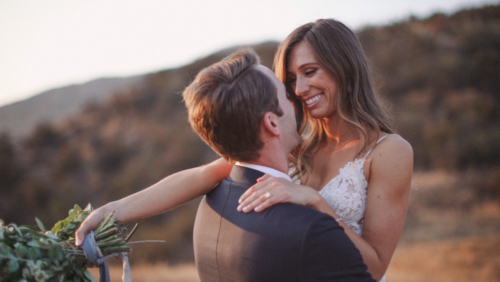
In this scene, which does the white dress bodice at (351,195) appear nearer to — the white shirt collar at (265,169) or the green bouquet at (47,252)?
the white shirt collar at (265,169)

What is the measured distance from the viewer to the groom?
1677 millimetres

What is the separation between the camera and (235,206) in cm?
197

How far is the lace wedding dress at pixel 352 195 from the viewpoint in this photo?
9.12ft

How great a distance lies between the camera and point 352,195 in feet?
9.16

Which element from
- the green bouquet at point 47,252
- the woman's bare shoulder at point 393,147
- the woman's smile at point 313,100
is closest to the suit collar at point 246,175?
the green bouquet at point 47,252

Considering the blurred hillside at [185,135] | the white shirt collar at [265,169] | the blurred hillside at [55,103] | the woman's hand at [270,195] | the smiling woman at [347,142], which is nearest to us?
the woman's hand at [270,195]

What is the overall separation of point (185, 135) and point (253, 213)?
58.9ft

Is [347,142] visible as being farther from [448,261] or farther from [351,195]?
[448,261]

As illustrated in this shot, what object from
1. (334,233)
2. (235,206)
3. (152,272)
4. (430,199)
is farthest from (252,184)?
(430,199)

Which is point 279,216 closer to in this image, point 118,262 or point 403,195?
point 403,195

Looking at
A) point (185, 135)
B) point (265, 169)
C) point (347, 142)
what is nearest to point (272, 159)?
point (265, 169)

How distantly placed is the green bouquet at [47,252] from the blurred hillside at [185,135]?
35.4ft

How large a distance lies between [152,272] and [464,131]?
12888 millimetres

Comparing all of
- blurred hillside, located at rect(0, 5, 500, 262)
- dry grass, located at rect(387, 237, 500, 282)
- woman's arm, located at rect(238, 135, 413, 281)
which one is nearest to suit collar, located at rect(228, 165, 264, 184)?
woman's arm, located at rect(238, 135, 413, 281)
